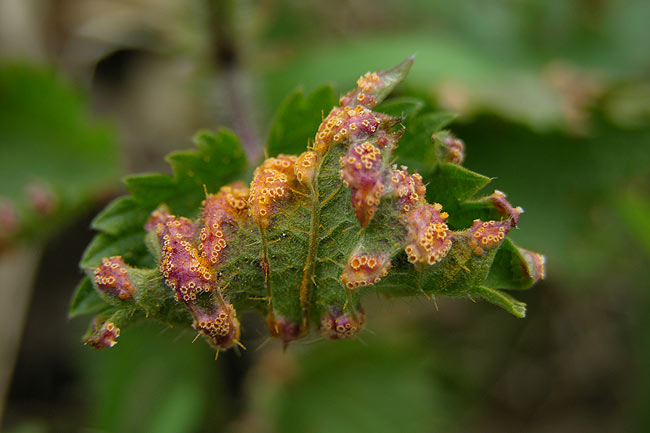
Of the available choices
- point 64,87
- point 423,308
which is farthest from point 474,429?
point 64,87

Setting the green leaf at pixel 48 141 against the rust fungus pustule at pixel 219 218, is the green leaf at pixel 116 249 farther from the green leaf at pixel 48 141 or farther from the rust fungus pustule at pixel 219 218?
the green leaf at pixel 48 141

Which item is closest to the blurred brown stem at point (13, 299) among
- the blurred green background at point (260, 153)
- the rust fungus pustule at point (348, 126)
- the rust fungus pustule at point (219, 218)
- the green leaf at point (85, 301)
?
the blurred green background at point (260, 153)

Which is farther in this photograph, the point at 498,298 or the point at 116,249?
the point at 116,249

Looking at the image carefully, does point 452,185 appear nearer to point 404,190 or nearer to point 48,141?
point 404,190

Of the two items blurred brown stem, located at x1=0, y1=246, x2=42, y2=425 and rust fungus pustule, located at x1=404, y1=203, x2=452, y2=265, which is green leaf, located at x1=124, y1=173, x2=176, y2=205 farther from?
blurred brown stem, located at x1=0, y1=246, x2=42, y2=425

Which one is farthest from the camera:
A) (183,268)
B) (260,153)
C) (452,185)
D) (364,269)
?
(260,153)

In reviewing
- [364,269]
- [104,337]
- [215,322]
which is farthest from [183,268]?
[364,269]
